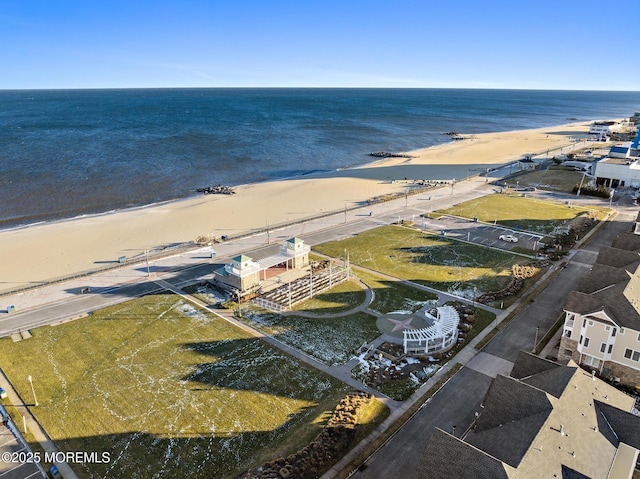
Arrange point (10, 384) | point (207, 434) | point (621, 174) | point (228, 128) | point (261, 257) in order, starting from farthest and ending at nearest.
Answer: point (228, 128) → point (621, 174) → point (261, 257) → point (10, 384) → point (207, 434)

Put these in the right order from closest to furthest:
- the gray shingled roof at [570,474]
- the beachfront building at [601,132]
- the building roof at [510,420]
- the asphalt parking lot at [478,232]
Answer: the gray shingled roof at [570,474]
the building roof at [510,420]
the asphalt parking lot at [478,232]
the beachfront building at [601,132]

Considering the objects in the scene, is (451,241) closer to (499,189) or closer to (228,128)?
(499,189)

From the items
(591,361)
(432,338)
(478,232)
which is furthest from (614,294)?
(478,232)

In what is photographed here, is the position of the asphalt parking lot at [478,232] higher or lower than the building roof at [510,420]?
lower

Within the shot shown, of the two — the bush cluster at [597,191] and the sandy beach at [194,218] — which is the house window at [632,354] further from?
the bush cluster at [597,191]

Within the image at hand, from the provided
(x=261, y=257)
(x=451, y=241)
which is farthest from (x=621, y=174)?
(x=261, y=257)

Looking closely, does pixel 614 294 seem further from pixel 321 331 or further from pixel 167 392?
pixel 167 392

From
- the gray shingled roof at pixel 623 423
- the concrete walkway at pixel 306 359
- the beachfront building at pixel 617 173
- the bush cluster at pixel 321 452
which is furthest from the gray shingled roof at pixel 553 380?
the beachfront building at pixel 617 173
